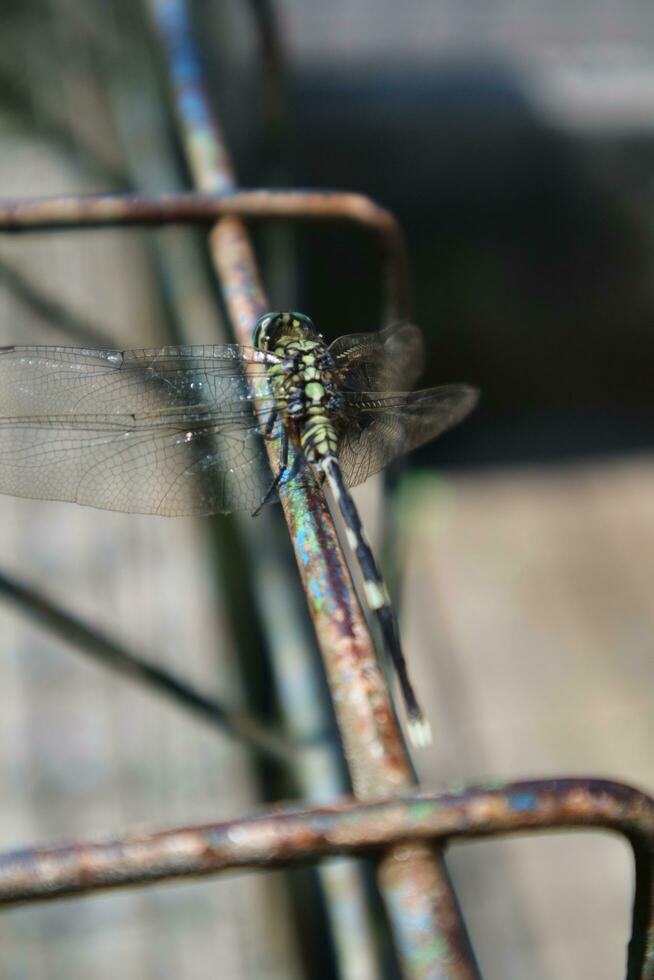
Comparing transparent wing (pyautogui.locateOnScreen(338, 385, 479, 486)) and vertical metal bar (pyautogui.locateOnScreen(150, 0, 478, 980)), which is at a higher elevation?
transparent wing (pyautogui.locateOnScreen(338, 385, 479, 486))

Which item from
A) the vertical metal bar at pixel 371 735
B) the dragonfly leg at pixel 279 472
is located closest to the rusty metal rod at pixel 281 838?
the vertical metal bar at pixel 371 735

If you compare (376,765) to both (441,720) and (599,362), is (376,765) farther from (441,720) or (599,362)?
(599,362)

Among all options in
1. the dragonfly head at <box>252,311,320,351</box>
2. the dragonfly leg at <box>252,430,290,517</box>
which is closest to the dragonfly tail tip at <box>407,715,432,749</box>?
the dragonfly leg at <box>252,430,290,517</box>

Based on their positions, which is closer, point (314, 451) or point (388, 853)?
point (388, 853)

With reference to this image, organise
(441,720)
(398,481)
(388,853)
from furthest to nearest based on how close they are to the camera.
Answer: (441,720), (398,481), (388,853)

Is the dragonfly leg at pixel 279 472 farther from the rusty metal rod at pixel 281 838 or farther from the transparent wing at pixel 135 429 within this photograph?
the rusty metal rod at pixel 281 838

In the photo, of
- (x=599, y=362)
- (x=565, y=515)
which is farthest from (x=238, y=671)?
(x=599, y=362)

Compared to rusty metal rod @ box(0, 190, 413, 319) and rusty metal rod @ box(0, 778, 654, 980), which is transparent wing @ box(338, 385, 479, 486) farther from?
rusty metal rod @ box(0, 778, 654, 980)
